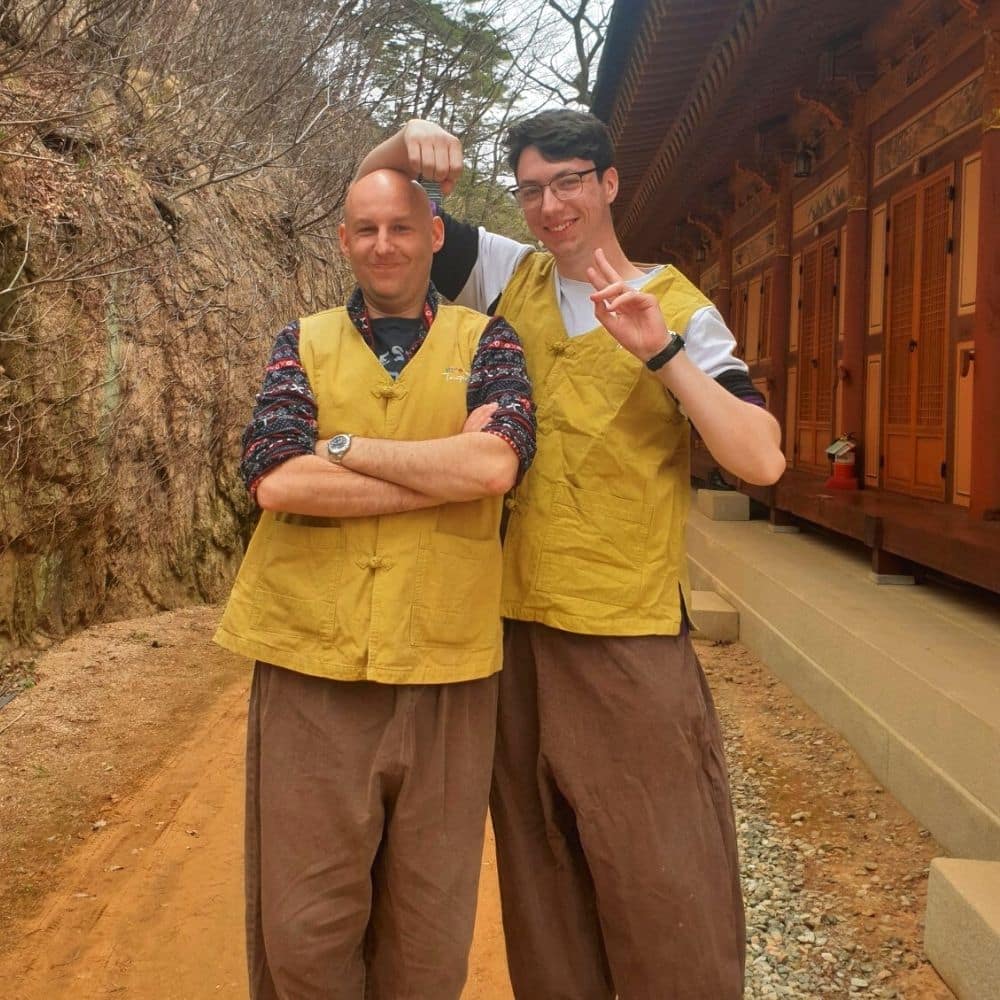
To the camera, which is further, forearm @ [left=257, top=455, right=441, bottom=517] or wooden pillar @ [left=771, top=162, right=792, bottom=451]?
wooden pillar @ [left=771, top=162, right=792, bottom=451]

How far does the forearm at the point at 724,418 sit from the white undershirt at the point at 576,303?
4.4 inches

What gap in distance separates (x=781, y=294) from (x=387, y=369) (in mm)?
8281

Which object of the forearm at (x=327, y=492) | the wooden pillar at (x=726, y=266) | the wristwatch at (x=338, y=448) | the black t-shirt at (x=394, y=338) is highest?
the wooden pillar at (x=726, y=266)

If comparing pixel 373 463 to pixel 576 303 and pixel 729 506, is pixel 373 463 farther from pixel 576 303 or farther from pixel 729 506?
pixel 729 506

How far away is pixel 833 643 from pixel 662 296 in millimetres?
3256

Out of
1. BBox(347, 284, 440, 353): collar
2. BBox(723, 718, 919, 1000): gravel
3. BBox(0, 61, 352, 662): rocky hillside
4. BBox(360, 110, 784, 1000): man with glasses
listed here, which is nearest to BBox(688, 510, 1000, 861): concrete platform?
BBox(723, 718, 919, 1000): gravel

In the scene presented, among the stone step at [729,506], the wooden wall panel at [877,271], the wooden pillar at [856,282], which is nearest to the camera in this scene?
the wooden wall panel at [877,271]

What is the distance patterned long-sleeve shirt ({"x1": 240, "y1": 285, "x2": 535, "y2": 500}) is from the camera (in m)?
1.77

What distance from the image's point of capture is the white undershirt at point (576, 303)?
190 cm

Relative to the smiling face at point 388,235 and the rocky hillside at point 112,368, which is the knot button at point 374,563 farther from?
the rocky hillside at point 112,368

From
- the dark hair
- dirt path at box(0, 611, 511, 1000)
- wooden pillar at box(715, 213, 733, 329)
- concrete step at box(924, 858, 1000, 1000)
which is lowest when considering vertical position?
dirt path at box(0, 611, 511, 1000)

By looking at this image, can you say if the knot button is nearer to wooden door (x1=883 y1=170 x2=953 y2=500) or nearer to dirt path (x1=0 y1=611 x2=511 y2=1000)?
dirt path (x1=0 y1=611 x2=511 y2=1000)

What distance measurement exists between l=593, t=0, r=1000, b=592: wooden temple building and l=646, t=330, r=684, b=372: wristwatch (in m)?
3.05

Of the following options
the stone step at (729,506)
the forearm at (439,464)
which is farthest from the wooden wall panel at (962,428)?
the forearm at (439,464)
